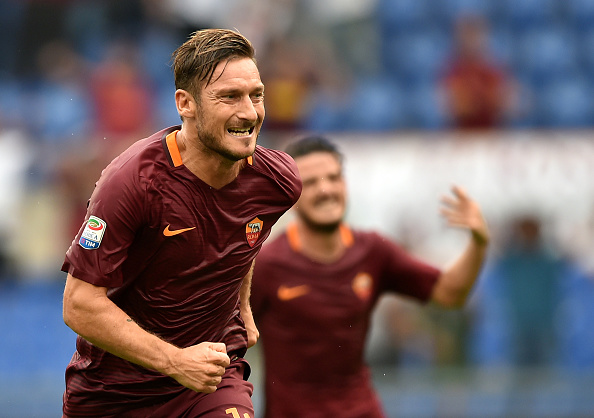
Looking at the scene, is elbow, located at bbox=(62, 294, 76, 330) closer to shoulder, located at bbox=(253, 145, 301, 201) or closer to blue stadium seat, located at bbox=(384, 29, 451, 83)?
shoulder, located at bbox=(253, 145, 301, 201)

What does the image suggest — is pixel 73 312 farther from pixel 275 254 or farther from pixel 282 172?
pixel 275 254

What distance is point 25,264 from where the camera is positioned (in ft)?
35.8

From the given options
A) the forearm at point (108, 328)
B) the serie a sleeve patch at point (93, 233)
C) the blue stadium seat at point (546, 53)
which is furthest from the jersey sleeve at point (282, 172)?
the blue stadium seat at point (546, 53)

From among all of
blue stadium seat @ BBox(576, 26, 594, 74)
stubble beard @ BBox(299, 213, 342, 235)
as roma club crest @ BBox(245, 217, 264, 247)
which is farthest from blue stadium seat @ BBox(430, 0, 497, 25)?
as roma club crest @ BBox(245, 217, 264, 247)

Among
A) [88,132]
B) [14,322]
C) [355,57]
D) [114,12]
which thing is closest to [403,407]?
[14,322]

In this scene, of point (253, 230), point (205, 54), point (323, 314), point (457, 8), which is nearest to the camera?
point (205, 54)

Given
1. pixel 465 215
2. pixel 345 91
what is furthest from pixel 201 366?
pixel 345 91

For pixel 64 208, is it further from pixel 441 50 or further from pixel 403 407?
pixel 441 50

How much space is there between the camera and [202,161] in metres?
4.60

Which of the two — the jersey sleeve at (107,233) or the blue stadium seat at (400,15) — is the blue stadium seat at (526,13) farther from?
the jersey sleeve at (107,233)

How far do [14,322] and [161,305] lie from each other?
616 centimetres

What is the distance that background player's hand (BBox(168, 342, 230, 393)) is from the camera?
14.0 feet

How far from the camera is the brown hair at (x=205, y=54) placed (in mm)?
4426

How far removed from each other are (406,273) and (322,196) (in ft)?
2.37
